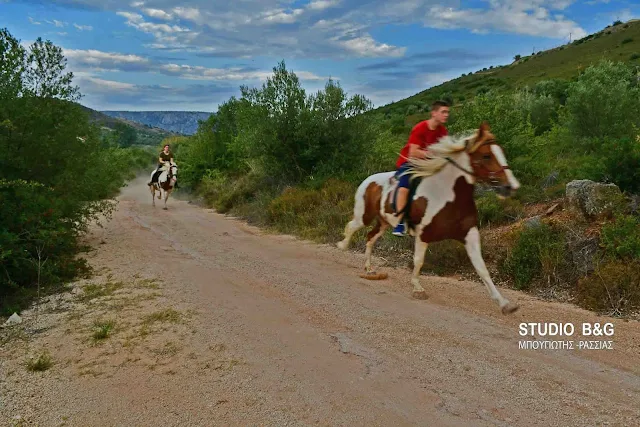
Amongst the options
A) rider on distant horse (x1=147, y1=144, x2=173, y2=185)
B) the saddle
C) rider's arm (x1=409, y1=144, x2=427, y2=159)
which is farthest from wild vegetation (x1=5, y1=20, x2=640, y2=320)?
rider on distant horse (x1=147, y1=144, x2=173, y2=185)

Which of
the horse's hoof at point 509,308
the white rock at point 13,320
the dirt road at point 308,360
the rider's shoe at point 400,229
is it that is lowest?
the white rock at point 13,320

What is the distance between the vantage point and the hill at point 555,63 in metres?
48.5

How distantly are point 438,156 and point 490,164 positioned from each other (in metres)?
0.76

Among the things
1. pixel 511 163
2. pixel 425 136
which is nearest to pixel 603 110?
pixel 511 163

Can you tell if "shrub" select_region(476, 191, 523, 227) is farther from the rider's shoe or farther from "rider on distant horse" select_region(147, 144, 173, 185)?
"rider on distant horse" select_region(147, 144, 173, 185)

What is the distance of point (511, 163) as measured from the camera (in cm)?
1186

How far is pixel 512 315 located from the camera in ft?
19.6

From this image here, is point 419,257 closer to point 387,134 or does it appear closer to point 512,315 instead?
point 512,315

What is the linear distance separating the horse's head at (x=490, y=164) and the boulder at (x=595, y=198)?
3.05m

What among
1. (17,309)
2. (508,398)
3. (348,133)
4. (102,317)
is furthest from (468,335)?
(348,133)

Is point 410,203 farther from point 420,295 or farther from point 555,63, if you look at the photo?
point 555,63

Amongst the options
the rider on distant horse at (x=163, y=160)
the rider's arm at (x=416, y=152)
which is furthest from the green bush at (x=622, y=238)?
the rider on distant horse at (x=163, y=160)

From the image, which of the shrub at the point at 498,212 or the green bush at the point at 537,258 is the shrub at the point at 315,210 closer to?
the shrub at the point at 498,212

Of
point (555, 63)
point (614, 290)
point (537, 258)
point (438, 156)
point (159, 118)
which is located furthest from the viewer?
point (159, 118)
